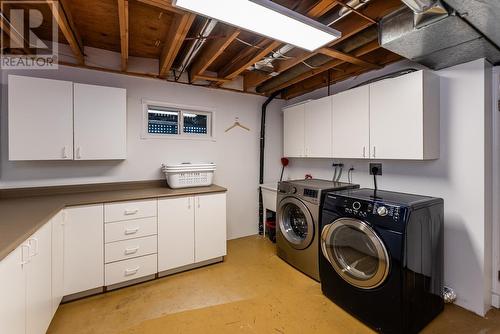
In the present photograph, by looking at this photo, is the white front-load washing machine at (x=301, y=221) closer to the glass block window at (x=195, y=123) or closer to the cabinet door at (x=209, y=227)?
the cabinet door at (x=209, y=227)

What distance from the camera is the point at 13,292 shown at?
3.69 ft

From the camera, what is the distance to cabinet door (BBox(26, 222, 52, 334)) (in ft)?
4.32

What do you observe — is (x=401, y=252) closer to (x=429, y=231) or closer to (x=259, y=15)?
(x=429, y=231)

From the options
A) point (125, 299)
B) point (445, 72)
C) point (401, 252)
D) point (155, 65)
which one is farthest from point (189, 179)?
point (445, 72)

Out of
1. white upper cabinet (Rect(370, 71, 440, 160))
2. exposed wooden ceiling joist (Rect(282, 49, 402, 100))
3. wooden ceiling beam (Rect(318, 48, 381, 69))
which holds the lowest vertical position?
white upper cabinet (Rect(370, 71, 440, 160))

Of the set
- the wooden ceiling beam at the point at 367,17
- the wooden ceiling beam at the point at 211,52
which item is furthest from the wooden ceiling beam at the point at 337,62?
the wooden ceiling beam at the point at 211,52

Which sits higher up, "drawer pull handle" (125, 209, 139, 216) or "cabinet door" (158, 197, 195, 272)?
"drawer pull handle" (125, 209, 139, 216)

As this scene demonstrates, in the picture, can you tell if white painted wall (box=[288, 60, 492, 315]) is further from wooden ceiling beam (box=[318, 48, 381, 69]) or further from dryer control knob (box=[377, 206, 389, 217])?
dryer control knob (box=[377, 206, 389, 217])

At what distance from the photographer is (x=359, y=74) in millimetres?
2789

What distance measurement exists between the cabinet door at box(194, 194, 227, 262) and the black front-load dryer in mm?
1219

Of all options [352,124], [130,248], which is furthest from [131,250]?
[352,124]

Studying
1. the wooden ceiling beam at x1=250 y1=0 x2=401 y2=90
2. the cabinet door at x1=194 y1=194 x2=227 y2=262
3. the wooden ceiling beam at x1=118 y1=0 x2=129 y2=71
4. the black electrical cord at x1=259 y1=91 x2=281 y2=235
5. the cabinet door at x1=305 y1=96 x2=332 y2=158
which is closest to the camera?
the wooden ceiling beam at x1=118 y1=0 x2=129 y2=71

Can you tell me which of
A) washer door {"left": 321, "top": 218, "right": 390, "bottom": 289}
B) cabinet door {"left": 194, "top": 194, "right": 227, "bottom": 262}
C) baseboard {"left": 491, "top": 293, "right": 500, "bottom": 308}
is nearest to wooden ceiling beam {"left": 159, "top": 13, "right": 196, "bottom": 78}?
cabinet door {"left": 194, "top": 194, "right": 227, "bottom": 262}

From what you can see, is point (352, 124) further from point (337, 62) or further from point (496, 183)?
point (496, 183)
